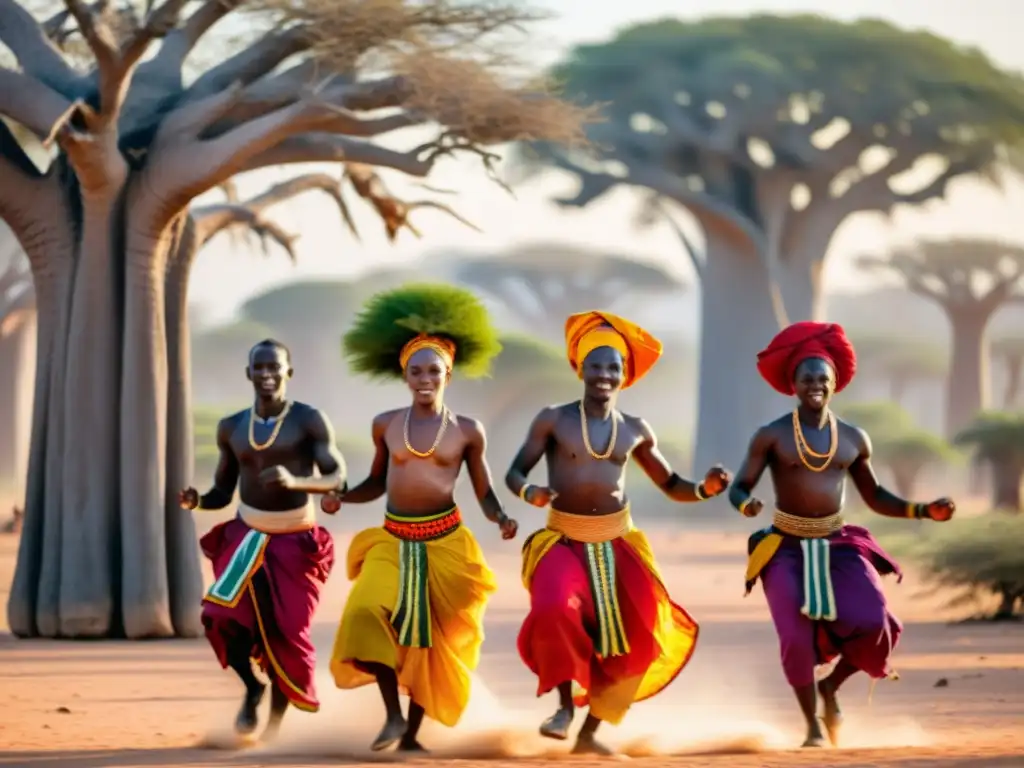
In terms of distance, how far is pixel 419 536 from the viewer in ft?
29.0

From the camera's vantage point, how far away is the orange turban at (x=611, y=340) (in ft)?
29.5

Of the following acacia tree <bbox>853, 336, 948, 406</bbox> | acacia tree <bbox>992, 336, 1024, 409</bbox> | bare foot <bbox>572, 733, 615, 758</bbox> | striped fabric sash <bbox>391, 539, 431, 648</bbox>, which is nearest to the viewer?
bare foot <bbox>572, 733, 615, 758</bbox>

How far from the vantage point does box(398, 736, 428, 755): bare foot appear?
8.59 meters

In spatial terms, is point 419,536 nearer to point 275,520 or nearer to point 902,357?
point 275,520

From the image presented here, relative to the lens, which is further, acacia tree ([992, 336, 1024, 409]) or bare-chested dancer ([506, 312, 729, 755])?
acacia tree ([992, 336, 1024, 409])

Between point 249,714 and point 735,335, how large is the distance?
2530cm

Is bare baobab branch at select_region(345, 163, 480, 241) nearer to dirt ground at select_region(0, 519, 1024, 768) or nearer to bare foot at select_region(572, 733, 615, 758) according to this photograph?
dirt ground at select_region(0, 519, 1024, 768)

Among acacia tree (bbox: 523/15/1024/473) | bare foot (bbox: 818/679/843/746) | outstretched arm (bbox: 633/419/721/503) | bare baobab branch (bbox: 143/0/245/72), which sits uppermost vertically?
outstretched arm (bbox: 633/419/721/503)

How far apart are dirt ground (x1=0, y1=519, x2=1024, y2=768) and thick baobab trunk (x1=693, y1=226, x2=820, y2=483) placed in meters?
17.7

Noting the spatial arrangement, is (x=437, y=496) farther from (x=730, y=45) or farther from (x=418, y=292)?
(x=730, y=45)

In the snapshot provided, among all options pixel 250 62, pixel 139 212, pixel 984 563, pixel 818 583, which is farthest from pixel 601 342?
pixel 984 563

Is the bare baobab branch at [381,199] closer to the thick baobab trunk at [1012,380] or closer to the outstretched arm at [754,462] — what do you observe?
the outstretched arm at [754,462]

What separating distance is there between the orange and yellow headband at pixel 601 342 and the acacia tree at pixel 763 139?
23443 millimetres

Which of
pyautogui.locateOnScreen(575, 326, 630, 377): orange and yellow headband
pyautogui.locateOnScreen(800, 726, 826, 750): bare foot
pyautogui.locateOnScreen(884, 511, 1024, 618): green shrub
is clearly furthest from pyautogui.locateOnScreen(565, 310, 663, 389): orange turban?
pyautogui.locateOnScreen(884, 511, 1024, 618): green shrub
